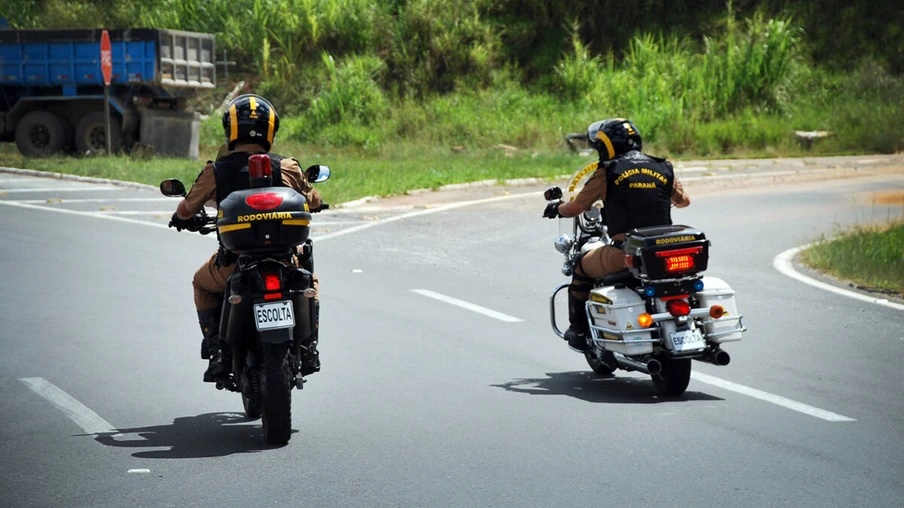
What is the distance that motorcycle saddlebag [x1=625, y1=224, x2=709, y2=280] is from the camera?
7703mm

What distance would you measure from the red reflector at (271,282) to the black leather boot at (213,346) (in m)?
0.63

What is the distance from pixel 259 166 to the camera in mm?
6512

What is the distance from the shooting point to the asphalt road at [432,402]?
19.0 feet

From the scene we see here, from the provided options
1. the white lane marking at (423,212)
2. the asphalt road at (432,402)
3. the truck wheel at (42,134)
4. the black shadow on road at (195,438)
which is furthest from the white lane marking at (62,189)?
the black shadow on road at (195,438)

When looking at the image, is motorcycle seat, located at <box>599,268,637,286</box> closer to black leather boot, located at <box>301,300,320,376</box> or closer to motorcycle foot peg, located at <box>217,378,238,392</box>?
black leather boot, located at <box>301,300,320,376</box>

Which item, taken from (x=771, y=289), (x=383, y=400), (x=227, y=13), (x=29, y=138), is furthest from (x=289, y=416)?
(x=227, y=13)

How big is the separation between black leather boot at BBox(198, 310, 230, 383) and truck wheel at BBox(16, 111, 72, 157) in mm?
22863

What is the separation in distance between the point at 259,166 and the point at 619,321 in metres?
2.53

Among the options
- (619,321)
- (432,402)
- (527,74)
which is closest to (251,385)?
(432,402)

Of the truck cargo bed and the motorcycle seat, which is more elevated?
the truck cargo bed

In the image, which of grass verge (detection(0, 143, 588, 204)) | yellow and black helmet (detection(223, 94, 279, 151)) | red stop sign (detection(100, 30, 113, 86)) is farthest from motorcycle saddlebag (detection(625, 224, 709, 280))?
red stop sign (detection(100, 30, 113, 86))

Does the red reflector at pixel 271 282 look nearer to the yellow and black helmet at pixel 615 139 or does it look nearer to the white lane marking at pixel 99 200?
the yellow and black helmet at pixel 615 139

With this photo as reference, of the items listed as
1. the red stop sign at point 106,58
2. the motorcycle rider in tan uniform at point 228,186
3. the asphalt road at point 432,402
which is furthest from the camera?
the red stop sign at point 106,58

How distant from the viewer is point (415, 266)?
13.9 metres
